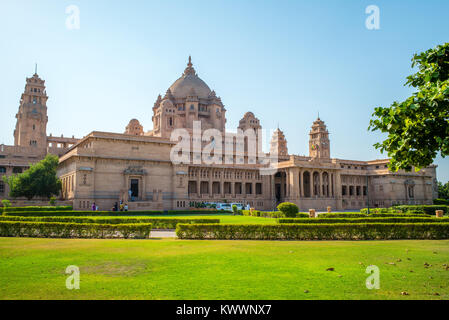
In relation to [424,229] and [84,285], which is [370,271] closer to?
[84,285]

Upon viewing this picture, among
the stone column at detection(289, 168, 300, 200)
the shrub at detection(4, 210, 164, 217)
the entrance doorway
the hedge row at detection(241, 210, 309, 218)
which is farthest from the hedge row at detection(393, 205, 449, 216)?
the entrance doorway

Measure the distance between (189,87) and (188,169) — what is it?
82.3ft

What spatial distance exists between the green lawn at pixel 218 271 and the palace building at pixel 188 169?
3223cm

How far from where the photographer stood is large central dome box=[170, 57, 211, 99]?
251 ft

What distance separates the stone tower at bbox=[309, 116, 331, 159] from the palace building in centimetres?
24

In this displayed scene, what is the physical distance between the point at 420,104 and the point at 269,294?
649 cm

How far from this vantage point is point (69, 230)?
19.0m

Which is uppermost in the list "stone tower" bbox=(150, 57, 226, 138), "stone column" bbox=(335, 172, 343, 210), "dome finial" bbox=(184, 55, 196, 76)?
"dome finial" bbox=(184, 55, 196, 76)

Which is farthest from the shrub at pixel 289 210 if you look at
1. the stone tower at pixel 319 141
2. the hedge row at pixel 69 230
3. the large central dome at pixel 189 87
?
the stone tower at pixel 319 141

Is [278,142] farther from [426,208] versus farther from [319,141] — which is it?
[426,208]

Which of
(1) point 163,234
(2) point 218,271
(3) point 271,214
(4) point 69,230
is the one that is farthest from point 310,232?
(3) point 271,214

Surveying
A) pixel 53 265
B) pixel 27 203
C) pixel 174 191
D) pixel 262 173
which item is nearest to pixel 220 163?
pixel 262 173

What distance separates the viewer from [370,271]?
10234 millimetres

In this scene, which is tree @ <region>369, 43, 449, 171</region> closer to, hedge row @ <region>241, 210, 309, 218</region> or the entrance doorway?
hedge row @ <region>241, 210, 309, 218</region>
